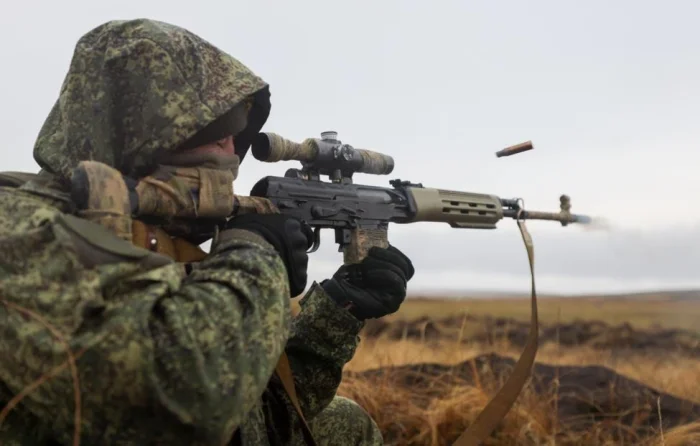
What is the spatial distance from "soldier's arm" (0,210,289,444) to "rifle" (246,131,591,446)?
1.18 m

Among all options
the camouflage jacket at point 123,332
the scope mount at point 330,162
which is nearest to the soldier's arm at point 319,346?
the scope mount at point 330,162

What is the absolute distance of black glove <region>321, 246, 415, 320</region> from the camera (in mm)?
2824

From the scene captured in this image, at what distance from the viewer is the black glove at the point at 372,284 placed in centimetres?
282

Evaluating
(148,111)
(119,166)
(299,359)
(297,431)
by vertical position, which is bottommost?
(297,431)

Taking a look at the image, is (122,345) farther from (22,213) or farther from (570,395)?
(570,395)

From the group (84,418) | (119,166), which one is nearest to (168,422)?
(84,418)

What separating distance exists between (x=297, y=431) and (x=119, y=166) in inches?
51.1

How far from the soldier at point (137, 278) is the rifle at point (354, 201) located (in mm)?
596

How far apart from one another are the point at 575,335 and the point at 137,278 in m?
4.70

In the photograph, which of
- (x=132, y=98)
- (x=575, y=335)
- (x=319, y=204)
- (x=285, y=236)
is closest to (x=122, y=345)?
(x=285, y=236)

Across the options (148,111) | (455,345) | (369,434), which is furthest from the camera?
(455,345)

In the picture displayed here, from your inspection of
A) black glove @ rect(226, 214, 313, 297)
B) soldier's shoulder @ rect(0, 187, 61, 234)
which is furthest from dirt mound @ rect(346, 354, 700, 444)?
soldier's shoulder @ rect(0, 187, 61, 234)

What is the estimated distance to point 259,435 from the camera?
254cm

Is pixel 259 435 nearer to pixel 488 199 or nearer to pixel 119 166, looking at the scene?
pixel 119 166
